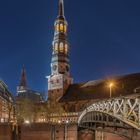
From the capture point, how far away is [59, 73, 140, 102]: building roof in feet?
324

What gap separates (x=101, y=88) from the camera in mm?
106125

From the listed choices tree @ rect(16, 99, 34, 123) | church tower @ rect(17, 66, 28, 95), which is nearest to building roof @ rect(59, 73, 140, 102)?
tree @ rect(16, 99, 34, 123)

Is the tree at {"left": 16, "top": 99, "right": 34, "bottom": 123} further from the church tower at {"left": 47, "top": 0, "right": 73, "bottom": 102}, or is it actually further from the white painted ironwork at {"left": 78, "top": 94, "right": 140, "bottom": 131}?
the white painted ironwork at {"left": 78, "top": 94, "right": 140, "bottom": 131}

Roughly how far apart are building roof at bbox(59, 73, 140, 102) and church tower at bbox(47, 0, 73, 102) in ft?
8.38

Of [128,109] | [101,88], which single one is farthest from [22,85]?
[128,109]

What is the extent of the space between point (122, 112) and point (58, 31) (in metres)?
96.2

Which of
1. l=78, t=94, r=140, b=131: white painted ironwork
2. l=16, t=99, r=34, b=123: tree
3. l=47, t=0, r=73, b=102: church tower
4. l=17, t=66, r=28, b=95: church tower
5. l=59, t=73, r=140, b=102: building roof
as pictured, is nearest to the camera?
l=78, t=94, r=140, b=131: white painted ironwork

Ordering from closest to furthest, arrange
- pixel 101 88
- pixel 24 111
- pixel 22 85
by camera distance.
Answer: pixel 24 111
pixel 101 88
pixel 22 85

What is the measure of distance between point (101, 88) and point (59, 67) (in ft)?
58.7

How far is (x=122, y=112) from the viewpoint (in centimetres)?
2777

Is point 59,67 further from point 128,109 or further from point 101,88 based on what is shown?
point 128,109

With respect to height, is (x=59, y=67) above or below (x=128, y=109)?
above

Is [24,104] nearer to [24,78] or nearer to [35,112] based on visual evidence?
[35,112]

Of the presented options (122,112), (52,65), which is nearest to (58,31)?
(52,65)
